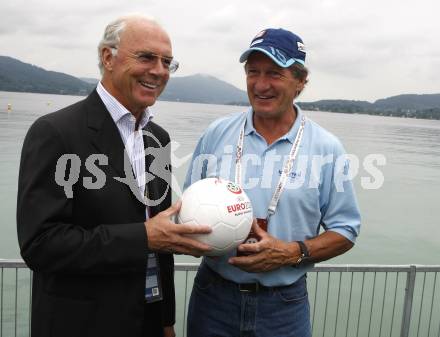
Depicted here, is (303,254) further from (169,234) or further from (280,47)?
(280,47)

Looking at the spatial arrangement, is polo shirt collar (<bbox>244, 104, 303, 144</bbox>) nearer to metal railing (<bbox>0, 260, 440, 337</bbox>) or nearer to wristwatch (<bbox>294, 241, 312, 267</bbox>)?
wristwatch (<bbox>294, 241, 312, 267</bbox>)

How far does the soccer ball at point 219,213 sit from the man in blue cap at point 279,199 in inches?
6.9

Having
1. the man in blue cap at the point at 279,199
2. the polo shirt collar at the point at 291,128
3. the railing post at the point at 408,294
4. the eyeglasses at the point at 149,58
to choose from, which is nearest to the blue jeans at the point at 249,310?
the man in blue cap at the point at 279,199

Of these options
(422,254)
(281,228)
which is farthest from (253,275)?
(422,254)

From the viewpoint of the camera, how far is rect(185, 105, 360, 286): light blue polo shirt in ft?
9.62

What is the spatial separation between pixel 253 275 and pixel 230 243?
1.25 ft

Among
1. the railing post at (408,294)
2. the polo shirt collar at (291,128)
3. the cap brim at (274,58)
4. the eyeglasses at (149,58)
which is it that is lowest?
the railing post at (408,294)

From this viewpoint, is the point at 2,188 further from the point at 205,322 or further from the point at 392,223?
the point at 205,322

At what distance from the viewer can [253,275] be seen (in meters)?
2.94

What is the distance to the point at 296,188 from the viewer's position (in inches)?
115

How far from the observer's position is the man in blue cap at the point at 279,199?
115 inches

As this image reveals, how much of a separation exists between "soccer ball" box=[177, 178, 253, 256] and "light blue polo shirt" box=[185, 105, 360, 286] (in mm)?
255

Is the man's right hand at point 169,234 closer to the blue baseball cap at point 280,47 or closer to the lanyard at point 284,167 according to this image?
the lanyard at point 284,167

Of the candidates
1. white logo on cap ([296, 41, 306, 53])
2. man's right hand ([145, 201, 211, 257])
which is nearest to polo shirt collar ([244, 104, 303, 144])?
white logo on cap ([296, 41, 306, 53])
